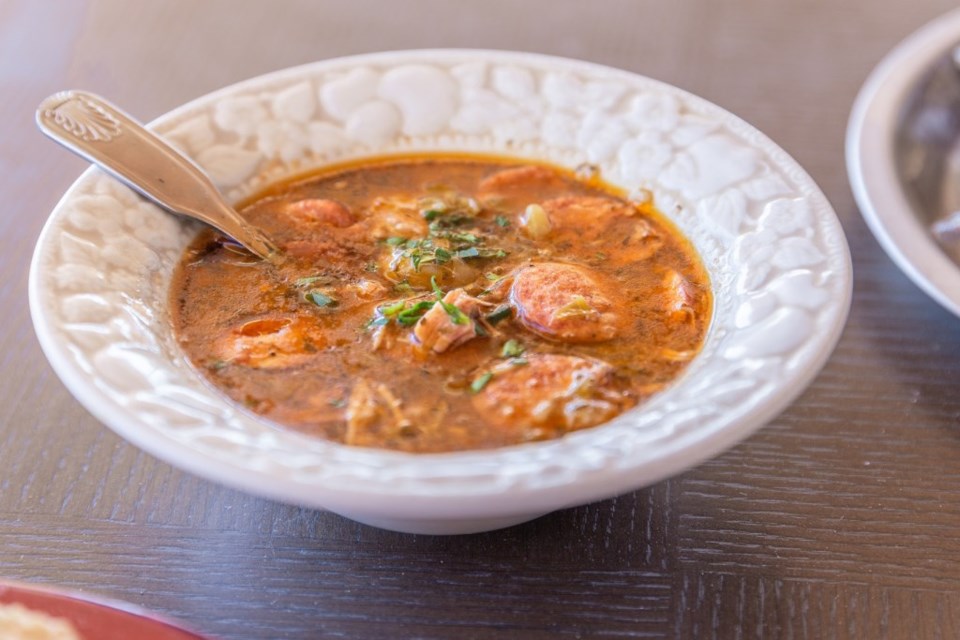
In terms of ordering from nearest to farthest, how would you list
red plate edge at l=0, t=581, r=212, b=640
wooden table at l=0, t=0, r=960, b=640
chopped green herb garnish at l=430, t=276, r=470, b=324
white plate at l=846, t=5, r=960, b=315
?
red plate edge at l=0, t=581, r=212, b=640
wooden table at l=0, t=0, r=960, b=640
chopped green herb garnish at l=430, t=276, r=470, b=324
white plate at l=846, t=5, r=960, b=315

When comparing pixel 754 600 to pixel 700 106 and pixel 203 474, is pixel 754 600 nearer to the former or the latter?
pixel 203 474

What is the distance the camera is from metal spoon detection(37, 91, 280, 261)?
207cm

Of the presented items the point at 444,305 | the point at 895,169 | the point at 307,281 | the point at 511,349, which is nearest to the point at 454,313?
the point at 444,305

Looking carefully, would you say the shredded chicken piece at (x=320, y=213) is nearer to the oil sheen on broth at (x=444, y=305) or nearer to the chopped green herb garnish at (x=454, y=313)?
the oil sheen on broth at (x=444, y=305)

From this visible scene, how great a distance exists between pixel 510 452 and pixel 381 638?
405 millimetres

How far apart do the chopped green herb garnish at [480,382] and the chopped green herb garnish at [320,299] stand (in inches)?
16.1

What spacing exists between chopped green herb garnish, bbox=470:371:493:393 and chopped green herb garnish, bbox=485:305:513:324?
0.19 meters

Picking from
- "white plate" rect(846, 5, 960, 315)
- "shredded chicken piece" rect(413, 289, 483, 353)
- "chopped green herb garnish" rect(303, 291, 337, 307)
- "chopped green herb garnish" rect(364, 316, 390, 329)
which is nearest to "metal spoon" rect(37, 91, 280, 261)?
"chopped green herb garnish" rect(303, 291, 337, 307)

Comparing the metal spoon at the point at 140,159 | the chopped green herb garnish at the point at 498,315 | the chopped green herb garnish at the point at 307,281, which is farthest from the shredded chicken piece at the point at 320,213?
the chopped green herb garnish at the point at 498,315

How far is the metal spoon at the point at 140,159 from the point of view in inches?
81.5

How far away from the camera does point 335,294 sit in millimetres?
2066

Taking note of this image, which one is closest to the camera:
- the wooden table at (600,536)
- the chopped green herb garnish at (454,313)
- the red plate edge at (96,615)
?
the red plate edge at (96,615)

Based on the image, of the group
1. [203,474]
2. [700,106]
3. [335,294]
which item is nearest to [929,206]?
[700,106]

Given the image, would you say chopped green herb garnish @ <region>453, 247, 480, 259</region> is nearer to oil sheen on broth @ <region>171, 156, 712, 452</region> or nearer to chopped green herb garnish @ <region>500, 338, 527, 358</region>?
oil sheen on broth @ <region>171, 156, 712, 452</region>
